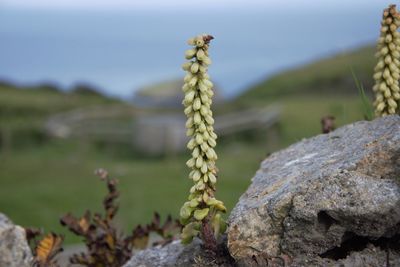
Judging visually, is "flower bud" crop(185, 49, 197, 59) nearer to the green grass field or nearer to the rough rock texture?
the rough rock texture

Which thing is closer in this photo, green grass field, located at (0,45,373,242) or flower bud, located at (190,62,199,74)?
flower bud, located at (190,62,199,74)

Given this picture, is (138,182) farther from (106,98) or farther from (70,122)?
(106,98)

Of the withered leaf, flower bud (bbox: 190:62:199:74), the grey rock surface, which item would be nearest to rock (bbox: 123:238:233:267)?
the grey rock surface

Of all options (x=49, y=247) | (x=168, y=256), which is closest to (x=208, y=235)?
(x=168, y=256)

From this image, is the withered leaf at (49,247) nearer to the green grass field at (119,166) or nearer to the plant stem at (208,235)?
the plant stem at (208,235)

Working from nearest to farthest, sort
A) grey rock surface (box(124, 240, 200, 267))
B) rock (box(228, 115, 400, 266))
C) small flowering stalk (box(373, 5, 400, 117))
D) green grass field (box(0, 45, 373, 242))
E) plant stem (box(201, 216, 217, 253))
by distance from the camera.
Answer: rock (box(228, 115, 400, 266)), plant stem (box(201, 216, 217, 253)), grey rock surface (box(124, 240, 200, 267)), small flowering stalk (box(373, 5, 400, 117)), green grass field (box(0, 45, 373, 242))

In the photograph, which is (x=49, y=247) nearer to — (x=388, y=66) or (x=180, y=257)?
(x=180, y=257)
